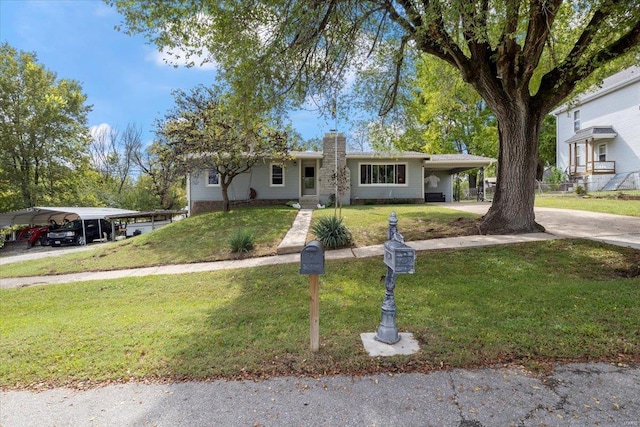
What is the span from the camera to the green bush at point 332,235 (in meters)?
8.86

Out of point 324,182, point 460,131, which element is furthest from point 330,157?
point 460,131

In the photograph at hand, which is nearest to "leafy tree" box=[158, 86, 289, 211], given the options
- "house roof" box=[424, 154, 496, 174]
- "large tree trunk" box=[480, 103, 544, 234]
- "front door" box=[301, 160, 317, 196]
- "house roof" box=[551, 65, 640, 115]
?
"front door" box=[301, 160, 317, 196]

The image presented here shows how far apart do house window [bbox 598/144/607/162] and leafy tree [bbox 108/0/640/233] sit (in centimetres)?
1818

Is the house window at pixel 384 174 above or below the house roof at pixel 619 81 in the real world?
below

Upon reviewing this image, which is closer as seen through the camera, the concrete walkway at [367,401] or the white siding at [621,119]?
the concrete walkway at [367,401]

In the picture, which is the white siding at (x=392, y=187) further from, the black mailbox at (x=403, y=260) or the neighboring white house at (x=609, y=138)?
the black mailbox at (x=403, y=260)

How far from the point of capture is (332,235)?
8.98 metres

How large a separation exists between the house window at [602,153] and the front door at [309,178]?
19.7 meters

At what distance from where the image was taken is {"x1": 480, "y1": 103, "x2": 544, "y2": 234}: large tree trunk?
8.14m

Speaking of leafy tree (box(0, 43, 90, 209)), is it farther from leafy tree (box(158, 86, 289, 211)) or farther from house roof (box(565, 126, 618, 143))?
house roof (box(565, 126, 618, 143))

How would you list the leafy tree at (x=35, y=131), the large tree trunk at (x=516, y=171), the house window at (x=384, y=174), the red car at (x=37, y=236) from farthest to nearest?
the leafy tree at (x=35, y=131) < the red car at (x=37, y=236) < the house window at (x=384, y=174) < the large tree trunk at (x=516, y=171)

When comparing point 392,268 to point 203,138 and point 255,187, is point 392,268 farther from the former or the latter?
point 255,187

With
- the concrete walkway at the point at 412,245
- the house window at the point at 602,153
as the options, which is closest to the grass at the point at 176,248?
the concrete walkway at the point at 412,245

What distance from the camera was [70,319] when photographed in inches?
198
